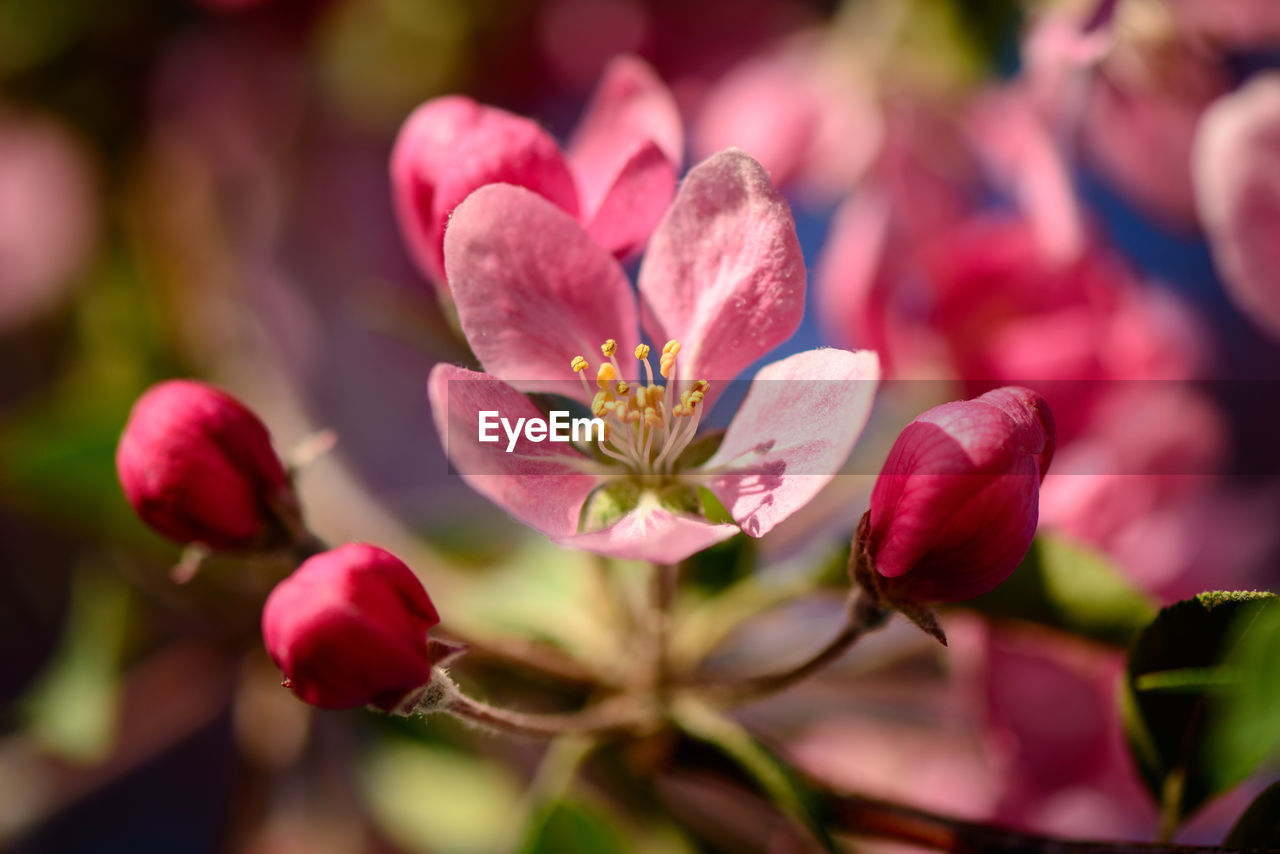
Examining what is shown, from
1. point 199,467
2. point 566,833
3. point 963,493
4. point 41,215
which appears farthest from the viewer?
point 41,215

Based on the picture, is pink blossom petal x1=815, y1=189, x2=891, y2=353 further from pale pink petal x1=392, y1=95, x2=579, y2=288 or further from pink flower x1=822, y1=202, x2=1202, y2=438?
pale pink petal x1=392, y1=95, x2=579, y2=288

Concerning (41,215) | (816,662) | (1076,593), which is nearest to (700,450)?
(816,662)

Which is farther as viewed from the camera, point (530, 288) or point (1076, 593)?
point (1076, 593)

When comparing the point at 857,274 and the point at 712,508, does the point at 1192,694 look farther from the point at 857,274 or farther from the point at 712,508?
the point at 857,274

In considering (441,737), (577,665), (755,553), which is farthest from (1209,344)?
(441,737)

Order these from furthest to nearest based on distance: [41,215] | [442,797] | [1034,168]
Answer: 1. [41,215]
2. [442,797]
3. [1034,168]

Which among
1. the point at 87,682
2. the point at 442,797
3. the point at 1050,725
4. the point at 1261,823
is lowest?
the point at 442,797

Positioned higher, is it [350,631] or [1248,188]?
[1248,188]
